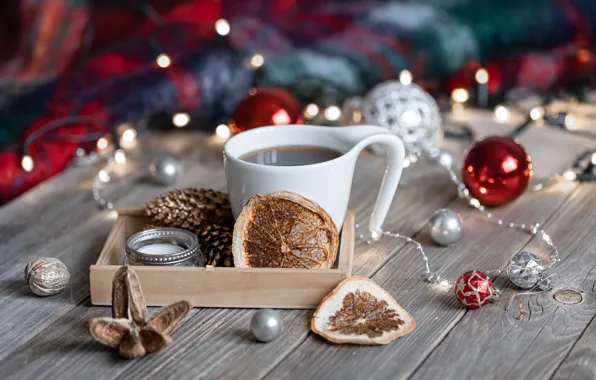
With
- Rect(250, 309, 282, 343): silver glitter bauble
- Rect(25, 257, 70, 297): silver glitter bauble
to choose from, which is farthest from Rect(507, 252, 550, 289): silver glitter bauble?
Rect(25, 257, 70, 297): silver glitter bauble

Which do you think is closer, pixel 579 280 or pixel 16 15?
pixel 579 280

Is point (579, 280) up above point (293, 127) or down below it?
below

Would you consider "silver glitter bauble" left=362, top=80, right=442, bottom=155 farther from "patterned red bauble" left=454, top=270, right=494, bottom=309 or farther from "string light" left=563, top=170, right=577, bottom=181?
"patterned red bauble" left=454, top=270, right=494, bottom=309

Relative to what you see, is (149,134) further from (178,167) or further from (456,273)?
(456,273)

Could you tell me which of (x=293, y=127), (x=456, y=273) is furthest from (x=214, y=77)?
(x=456, y=273)

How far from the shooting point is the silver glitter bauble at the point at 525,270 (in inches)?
32.6

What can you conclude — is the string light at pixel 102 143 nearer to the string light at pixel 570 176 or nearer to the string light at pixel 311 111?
the string light at pixel 311 111

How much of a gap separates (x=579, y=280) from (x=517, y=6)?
0.83m

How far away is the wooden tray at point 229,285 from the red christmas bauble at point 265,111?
0.43 m

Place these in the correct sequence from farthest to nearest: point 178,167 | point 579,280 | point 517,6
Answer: point 517,6 → point 178,167 → point 579,280

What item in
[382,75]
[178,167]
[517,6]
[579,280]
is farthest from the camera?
[517,6]

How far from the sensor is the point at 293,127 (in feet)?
2.96

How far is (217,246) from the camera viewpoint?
84 centimetres

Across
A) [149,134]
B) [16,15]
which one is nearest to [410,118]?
[149,134]
